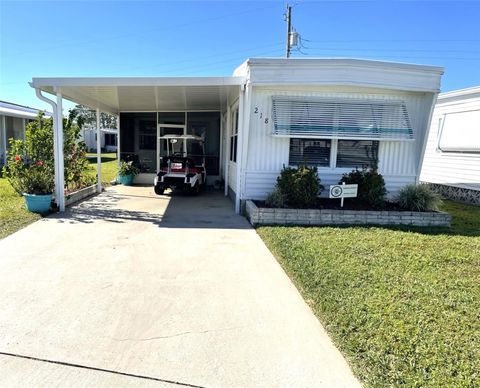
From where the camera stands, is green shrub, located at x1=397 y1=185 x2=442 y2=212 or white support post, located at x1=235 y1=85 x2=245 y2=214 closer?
green shrub, located at x1=397 y1=185 x2=442 y2=212

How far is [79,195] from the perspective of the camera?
355 inches

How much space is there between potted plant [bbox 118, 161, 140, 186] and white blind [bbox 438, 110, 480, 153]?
34.4 ft

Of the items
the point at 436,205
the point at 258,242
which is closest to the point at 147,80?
the point at 258,242

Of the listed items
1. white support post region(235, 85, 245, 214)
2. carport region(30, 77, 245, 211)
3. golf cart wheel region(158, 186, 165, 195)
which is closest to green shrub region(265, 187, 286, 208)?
white support post region(235, 85, 245, 214)

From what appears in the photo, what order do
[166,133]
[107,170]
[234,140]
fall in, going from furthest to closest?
[107,170] < [166,133] < [234,140]

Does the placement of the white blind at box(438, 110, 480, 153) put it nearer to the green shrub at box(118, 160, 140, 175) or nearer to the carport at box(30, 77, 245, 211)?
the carport at box(30, 77, 245, 211)

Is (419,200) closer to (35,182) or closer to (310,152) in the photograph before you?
(310,152)

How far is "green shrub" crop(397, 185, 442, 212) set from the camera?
7430 millimetres

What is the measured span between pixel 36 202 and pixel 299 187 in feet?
17.5

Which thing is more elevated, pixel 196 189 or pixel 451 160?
pixel 451 160

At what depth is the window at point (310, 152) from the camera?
8016 millimetres

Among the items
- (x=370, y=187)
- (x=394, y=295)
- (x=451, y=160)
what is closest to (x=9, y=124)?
(x=370, y=187)

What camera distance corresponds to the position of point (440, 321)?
3.14 meters

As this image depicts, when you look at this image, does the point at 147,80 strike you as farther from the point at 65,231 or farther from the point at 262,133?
the point at 65,231
